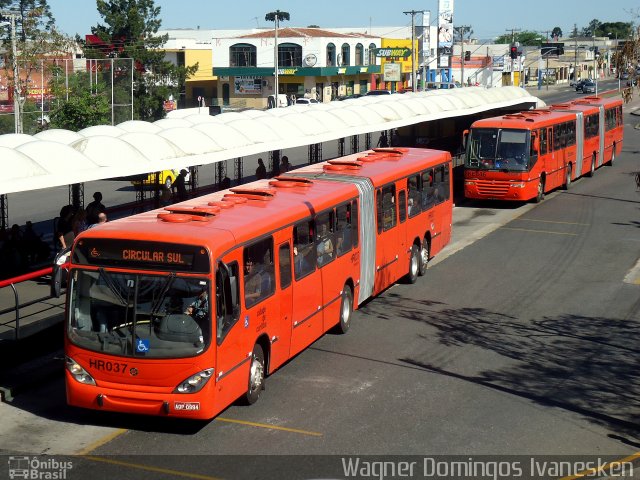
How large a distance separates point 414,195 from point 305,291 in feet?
20.7

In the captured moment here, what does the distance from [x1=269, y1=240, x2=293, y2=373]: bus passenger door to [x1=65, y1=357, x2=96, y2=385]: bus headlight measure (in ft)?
8.46

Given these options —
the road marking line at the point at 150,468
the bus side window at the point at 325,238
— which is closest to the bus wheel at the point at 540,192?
the bus side window at the point at 325,238

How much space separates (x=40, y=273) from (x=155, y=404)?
15.3 ft

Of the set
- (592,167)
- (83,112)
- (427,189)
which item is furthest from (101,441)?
(83,112)

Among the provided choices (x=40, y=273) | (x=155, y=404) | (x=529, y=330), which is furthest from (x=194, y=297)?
(x=529, y=330)

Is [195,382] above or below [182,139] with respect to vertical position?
below

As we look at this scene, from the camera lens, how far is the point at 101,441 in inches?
436

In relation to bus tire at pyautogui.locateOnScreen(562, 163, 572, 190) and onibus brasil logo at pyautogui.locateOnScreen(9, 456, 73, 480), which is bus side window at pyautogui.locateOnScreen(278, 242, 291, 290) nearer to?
onibus brasil logo at pyautogui.locateOnScreen(9, 456, 73, 480)

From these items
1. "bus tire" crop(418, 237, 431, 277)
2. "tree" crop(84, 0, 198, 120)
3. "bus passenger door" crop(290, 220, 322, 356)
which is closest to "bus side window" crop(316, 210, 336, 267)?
"bus passenger door" crop(290, 220, 322, 356)

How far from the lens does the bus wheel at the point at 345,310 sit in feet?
52.1

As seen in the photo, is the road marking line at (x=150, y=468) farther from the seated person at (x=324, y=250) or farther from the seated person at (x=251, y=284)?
the seated person at (x=324, y=250)

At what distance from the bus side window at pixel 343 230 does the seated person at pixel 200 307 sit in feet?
16.1

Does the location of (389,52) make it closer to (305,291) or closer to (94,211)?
(94,211)

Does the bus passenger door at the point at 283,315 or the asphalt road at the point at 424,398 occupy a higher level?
the bus passenger door at the point at 283,315
